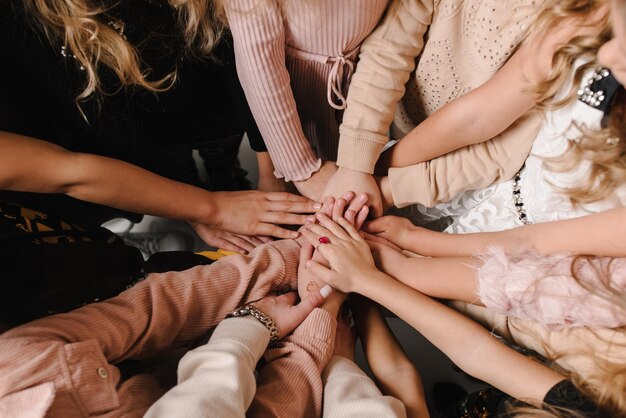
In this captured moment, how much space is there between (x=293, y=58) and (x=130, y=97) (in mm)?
295

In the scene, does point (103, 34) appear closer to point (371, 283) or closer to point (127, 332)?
point (127, 332)

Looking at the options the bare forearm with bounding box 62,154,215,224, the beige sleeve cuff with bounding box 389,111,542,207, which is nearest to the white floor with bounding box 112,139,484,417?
the beige sleeve cuff with bounding box 389,111,542,207

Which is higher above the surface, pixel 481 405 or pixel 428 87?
pixel 428 87

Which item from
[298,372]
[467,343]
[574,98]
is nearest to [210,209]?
[298,372]

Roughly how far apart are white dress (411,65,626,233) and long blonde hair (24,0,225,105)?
1.72 ft

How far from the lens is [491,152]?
84cm

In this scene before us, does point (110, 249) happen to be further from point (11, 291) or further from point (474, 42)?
point (474, 42)

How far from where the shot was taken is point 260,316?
2.42ft

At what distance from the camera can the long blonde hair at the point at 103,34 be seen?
0.68 m

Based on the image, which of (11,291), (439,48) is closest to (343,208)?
(439,48)

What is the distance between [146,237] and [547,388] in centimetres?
93

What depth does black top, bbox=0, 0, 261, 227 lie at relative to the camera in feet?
2.43

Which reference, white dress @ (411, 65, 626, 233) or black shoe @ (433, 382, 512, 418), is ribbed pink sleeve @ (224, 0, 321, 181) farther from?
black shoe @ (433, 382, 512, 418)

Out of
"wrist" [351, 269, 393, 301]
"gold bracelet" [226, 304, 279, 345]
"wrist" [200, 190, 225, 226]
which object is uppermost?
"wrist" [200, 190, 225, 226]
